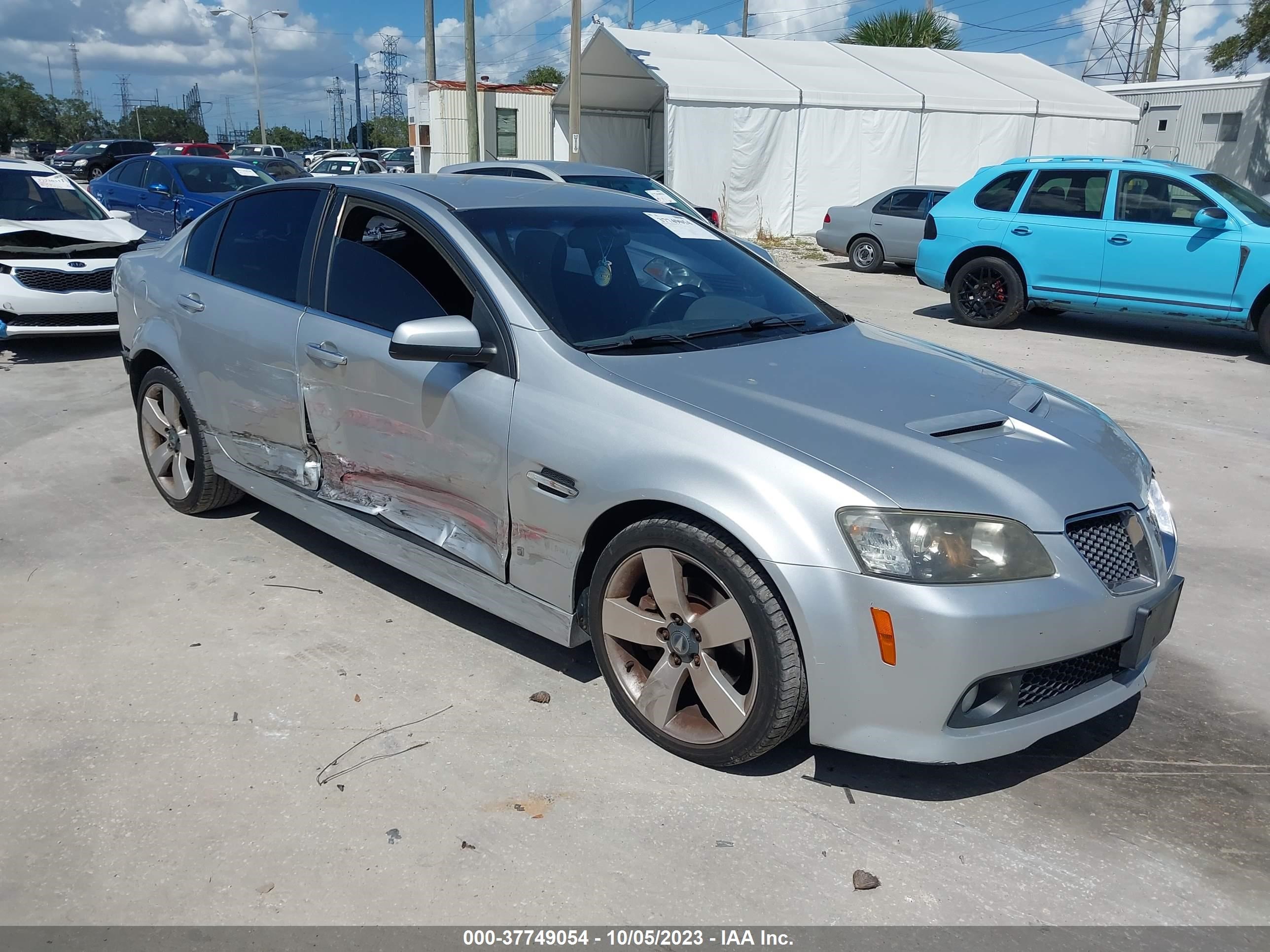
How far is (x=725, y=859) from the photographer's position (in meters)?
2.70

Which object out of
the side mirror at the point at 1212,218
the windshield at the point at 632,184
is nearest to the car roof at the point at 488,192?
the windshield at the point at 632,184

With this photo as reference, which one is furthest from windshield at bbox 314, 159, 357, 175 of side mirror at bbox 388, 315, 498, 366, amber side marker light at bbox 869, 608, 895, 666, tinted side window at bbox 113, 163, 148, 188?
amber side marker light at bbox 869, 608, 895, 666

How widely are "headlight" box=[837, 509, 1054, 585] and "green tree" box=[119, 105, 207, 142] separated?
85.5m

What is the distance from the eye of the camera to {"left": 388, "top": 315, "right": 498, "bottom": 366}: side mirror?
3299mm

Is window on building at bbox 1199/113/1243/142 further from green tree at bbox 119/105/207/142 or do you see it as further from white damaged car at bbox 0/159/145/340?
green tree at bbox 119/105/207/142

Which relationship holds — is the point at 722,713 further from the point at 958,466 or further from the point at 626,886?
the point at 958,466

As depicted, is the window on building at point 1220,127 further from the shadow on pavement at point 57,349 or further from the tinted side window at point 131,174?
the shadow on pavement at point 57,349

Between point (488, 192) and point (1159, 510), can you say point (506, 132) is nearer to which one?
point (488, 192)

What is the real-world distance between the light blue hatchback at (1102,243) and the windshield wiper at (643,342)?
7903 millimetres

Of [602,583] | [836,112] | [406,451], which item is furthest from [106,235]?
[836,112]

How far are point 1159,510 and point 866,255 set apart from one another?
1417 cm
